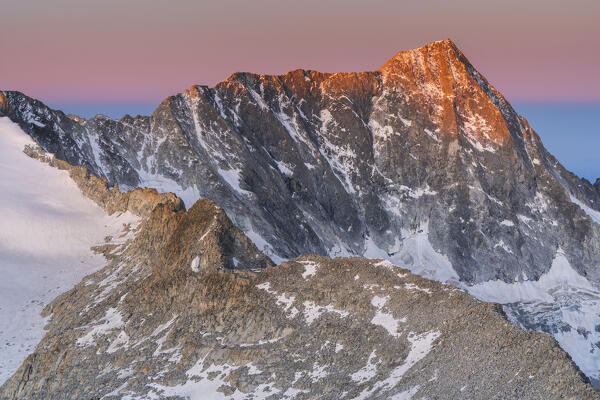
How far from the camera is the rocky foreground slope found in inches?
1553

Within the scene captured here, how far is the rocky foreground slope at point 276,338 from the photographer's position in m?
39.4

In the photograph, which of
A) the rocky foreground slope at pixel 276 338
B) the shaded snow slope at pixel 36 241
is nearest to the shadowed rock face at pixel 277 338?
the rocky foreground slope at pixel 276 338

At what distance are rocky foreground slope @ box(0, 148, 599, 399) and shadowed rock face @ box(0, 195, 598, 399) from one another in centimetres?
10

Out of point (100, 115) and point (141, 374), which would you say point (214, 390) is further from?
point (100, 115)

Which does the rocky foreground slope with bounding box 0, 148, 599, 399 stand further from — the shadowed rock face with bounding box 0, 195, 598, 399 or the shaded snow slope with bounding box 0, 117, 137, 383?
the shaded snow slope with bounding box 0, 117, 137, 383

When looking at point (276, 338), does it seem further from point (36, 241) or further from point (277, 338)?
point (36, 241)

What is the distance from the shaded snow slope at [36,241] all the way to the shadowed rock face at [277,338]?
288 inches

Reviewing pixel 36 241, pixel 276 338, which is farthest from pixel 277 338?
pixel 36 241

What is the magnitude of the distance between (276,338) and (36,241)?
55000 mm

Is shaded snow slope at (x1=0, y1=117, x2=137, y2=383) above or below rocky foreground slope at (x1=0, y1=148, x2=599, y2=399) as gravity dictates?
above

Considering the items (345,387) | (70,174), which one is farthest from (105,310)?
(70,174)

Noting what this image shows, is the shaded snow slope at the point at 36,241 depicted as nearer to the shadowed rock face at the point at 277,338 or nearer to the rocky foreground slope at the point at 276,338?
the rocky foreground slope at the point at 276,338

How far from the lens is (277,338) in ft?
167

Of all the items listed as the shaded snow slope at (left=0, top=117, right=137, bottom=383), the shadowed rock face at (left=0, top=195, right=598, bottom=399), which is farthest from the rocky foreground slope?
the shaded snow slope at (left=0, top=117, right=137, bottom=383)
